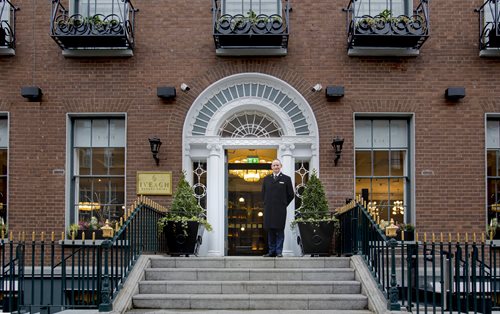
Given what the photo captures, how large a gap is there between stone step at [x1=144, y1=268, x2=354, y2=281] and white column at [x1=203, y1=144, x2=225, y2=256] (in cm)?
249

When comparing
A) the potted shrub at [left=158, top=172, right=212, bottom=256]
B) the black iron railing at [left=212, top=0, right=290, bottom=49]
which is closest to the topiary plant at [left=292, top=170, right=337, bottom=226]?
the potted shrub at [left=158, top=172, right=212, bottom=256]

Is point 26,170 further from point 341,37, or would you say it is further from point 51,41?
point 341,37

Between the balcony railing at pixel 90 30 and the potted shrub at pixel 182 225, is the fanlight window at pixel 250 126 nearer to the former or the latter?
the potted shrub at pixel 182 225

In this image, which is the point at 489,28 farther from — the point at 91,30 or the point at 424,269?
the point at 91,30

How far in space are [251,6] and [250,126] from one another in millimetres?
2365

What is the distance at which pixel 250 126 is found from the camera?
14.5 m

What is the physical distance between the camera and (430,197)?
1385 centimetres

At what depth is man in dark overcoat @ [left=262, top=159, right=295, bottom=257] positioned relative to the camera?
40.8ft

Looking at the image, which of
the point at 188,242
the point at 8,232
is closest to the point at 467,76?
the point at 188,242

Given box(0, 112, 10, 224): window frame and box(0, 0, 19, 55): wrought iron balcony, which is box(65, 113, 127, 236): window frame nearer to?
box(0, 112, 10, 224): window frame

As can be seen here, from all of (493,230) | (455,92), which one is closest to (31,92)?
(455,92)

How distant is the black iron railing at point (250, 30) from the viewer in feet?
44.4

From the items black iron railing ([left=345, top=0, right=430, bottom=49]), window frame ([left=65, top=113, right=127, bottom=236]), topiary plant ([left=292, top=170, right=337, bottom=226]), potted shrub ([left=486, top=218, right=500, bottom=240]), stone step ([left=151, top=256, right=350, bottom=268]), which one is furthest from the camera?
window frame ([left=65, top=113, right=127, bottom=236])

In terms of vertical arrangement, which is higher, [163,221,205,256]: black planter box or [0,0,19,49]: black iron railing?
[0,0,19,49]: black iron railing
